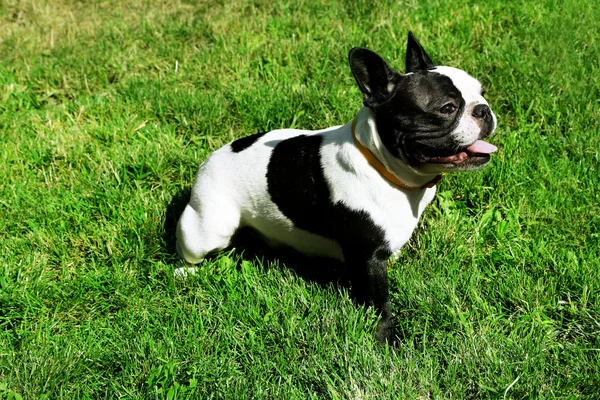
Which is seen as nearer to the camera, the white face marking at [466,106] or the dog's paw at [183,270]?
the white face marking at [466,106]

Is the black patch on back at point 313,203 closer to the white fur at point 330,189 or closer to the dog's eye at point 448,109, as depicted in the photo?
the white fur at point 330,189

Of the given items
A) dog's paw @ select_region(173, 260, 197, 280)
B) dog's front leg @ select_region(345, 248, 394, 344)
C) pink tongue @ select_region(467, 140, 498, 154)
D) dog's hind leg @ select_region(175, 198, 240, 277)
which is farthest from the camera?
dog's paw @ select_region(173, 260, 197, 280)

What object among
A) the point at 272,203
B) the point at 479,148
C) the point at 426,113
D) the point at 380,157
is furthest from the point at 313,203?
the point at 479,148

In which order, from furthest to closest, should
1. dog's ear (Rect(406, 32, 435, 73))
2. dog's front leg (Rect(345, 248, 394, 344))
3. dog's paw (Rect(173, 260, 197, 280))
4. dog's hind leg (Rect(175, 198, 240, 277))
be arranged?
dog's paw (Rect(173, 260, 197, 280)), dog's hind leg (Rect(175, 198, 240, 277)), dog's ear (Rect(406, 32, 435, 73)), dog's front leg (Rect(345, 248, 394, 344))

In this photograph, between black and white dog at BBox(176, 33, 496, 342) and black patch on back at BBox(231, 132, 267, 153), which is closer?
black and white dog at BBox(176, 33, 496, 342)

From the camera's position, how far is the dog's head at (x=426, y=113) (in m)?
2.94

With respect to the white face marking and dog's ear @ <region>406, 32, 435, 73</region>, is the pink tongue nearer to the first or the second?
the white face marking

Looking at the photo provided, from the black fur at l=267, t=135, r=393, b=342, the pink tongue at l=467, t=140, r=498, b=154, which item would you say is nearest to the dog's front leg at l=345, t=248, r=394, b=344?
the black fur at l=267, t=135, r=393, b=342

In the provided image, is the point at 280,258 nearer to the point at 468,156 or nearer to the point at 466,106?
the point at 468,156

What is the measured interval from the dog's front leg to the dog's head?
510 mm

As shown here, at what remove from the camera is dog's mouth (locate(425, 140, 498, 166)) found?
298cm

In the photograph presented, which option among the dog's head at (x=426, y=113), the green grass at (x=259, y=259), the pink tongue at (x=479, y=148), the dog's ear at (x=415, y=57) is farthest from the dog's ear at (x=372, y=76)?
the green grass at (x=259, y=259)

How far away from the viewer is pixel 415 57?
336 cm

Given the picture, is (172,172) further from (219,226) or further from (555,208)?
(555,208)
